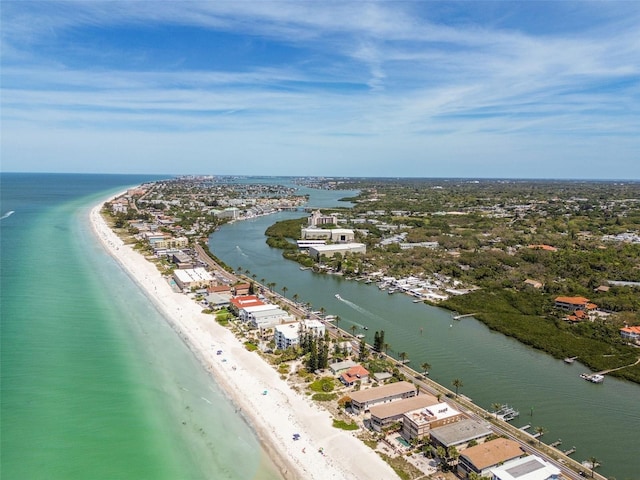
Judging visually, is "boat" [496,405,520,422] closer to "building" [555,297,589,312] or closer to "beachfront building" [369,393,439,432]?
"beachfront building" [369,393,439,432]

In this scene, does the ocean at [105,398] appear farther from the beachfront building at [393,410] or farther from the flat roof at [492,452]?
the flat roof at [492,452]

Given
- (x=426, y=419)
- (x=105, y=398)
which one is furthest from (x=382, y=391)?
(x=105, y=398)

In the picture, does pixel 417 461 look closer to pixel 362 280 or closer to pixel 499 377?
pixel 499 377

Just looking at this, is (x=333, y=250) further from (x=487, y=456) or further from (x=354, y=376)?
(x=487, y=456)

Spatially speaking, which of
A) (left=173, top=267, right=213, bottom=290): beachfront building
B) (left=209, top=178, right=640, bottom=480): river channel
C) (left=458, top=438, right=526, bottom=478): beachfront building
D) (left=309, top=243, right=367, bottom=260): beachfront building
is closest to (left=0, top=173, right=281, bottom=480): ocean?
(left=173, top=267, right=213, bottom=290): beachfront building

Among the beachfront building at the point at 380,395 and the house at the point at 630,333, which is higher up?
the house at the point at 630,333

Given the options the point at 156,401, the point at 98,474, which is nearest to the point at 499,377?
the point at 156,401

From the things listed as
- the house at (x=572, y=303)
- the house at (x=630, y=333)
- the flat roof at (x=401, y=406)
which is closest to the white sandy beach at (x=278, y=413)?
the flat roof at (x=401, y=406)

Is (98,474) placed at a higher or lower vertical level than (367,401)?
lower
